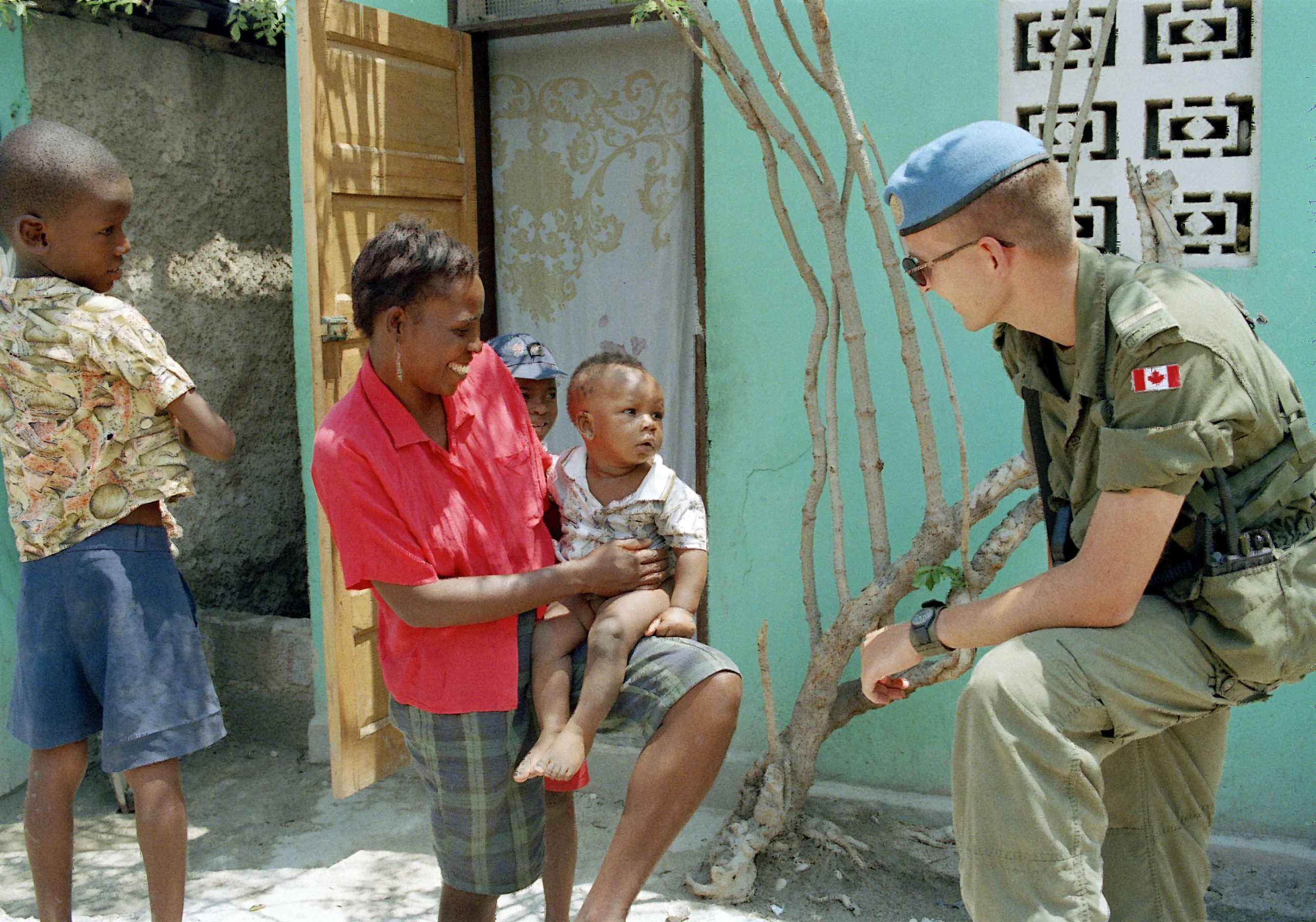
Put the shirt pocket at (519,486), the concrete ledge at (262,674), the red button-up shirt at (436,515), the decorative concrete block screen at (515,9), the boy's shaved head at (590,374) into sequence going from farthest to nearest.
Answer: the concrete ledge at (262,674) < the decorative concrete block screen at (515,9) < the boy's shaved head at (590,374) < the shirt pocket at (519,486) < the red button-up shirt at (436,515)

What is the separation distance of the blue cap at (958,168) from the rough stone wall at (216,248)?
140 inches

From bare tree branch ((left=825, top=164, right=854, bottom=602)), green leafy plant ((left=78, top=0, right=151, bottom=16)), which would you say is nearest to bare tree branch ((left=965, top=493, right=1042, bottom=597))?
bare tree branch ((left=825, top=164, right=854, bottom=602))

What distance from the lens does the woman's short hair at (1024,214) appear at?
6.31 feet

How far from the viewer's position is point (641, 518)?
249 centimetres

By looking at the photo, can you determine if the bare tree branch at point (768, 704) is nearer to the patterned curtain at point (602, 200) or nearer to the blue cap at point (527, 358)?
the blue cap at point (527, 358)

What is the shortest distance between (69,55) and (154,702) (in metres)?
2.79

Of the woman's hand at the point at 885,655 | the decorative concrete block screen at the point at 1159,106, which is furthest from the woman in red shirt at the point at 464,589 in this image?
the decorative concrete block screen at the point at 1159,106

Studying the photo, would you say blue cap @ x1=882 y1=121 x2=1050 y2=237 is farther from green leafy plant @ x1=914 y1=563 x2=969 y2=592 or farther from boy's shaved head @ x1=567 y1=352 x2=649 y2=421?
green leafy plant @ x1=914 y1=563 x2=969 y2=592

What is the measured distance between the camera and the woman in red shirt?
2.18 metres

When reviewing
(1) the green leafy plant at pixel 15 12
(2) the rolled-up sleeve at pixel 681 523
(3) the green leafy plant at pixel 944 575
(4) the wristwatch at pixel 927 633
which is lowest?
(3) the green leafy plant at pixel 944 575

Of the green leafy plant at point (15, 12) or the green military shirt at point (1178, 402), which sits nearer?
the green military shirt at point (1178, 402)

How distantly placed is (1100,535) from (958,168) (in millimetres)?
627

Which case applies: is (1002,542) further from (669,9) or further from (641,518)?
(669,9)

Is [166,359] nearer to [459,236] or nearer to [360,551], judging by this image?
[360,551]
